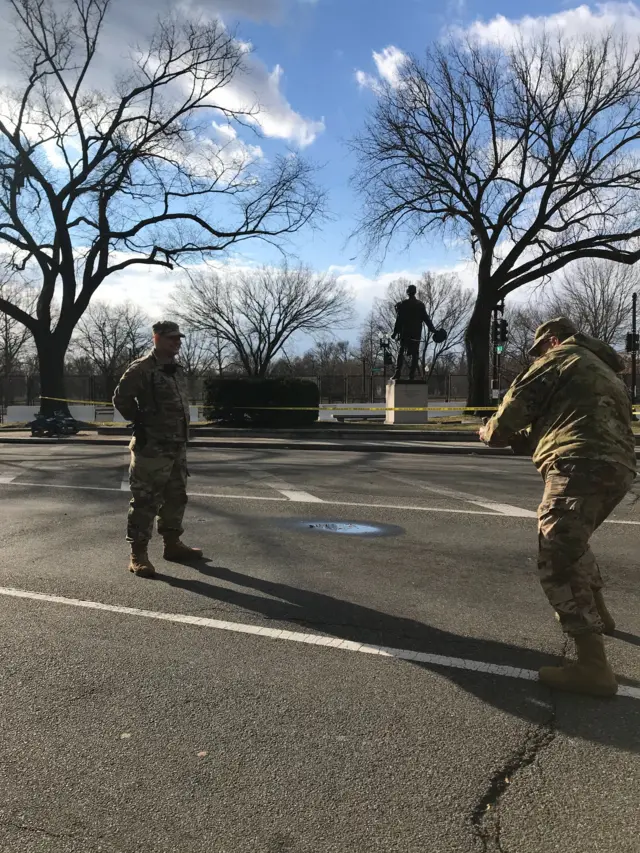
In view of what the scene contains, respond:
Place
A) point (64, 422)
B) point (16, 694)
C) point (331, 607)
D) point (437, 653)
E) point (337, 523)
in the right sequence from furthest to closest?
point (64, 422), point (337, 523), point (331, 607), point (437, 653), point (16, 694)

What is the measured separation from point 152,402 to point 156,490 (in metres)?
0.71

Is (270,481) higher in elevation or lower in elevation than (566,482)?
lower

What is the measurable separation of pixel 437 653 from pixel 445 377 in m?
58.7

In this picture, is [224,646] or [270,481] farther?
[270,481]

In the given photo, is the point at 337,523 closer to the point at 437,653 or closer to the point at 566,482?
the point at 437,653

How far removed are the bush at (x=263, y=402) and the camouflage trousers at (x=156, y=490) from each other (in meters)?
15.9

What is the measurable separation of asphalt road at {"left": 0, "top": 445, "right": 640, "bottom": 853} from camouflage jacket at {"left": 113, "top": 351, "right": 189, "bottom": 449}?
1087 millimetres

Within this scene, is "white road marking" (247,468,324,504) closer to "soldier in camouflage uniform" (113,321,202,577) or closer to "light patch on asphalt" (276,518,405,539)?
"light patch on asphalt" (276,518,405,539)

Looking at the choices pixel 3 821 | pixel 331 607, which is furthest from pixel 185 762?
pixel 331 607

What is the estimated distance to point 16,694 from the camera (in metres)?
3.11

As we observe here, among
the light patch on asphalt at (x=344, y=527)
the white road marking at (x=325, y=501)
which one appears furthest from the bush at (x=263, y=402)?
the light patch on asphalt at (x=344, y=527)

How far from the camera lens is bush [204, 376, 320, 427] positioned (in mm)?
21445

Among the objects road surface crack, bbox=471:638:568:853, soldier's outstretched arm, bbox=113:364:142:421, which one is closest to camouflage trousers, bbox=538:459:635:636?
road surface crack, bbox=471:638:568:853

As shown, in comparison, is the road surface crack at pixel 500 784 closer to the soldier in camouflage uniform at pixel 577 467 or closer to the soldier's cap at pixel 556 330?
the soldier in camouflage uniform at pixel 577 467
